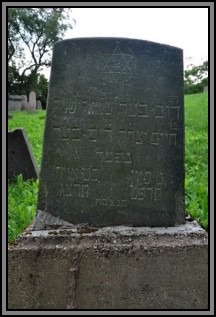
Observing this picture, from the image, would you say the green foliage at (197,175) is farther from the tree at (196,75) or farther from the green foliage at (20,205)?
the tree at (196,75)

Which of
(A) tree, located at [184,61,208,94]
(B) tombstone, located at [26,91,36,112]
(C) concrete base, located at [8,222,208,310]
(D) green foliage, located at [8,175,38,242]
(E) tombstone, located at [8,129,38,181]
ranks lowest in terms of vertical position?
(C) concrete base, located at [8,222,208,310]

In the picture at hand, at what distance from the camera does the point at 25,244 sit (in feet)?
9.20

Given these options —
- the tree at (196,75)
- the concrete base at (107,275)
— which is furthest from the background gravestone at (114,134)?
the tree at (196,75)

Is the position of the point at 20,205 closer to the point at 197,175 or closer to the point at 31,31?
the point at 197,175

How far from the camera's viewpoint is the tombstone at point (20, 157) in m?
5.55

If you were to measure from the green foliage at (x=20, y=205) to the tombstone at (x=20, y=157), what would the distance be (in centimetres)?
16

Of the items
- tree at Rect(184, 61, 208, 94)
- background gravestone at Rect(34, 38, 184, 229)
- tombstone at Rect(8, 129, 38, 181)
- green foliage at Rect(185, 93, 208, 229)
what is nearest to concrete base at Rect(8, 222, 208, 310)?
background gravestone at Rect(34, 38, 184, 229)

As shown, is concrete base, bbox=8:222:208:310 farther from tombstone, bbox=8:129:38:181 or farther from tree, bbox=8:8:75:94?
tree, bbox=8:8:75:94

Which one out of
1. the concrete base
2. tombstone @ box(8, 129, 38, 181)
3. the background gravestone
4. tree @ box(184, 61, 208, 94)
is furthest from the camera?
tree @ box(184, 61, 208, 94)

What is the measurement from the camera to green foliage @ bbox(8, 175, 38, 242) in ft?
12.4

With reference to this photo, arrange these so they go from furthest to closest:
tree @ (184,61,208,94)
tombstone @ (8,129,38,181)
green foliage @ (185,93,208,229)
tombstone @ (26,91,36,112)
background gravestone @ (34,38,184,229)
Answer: tree @ (184,61,208,94), tombstone @ (26,91,36,112), tombstone @ (8,129,38,181), green foliage @ (185,93,208,229), background gravestone @ (34,38,184,229)

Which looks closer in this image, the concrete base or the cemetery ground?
the concrete base

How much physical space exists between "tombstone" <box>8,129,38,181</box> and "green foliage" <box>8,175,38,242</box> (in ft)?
0.51

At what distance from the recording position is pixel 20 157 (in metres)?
5.60
